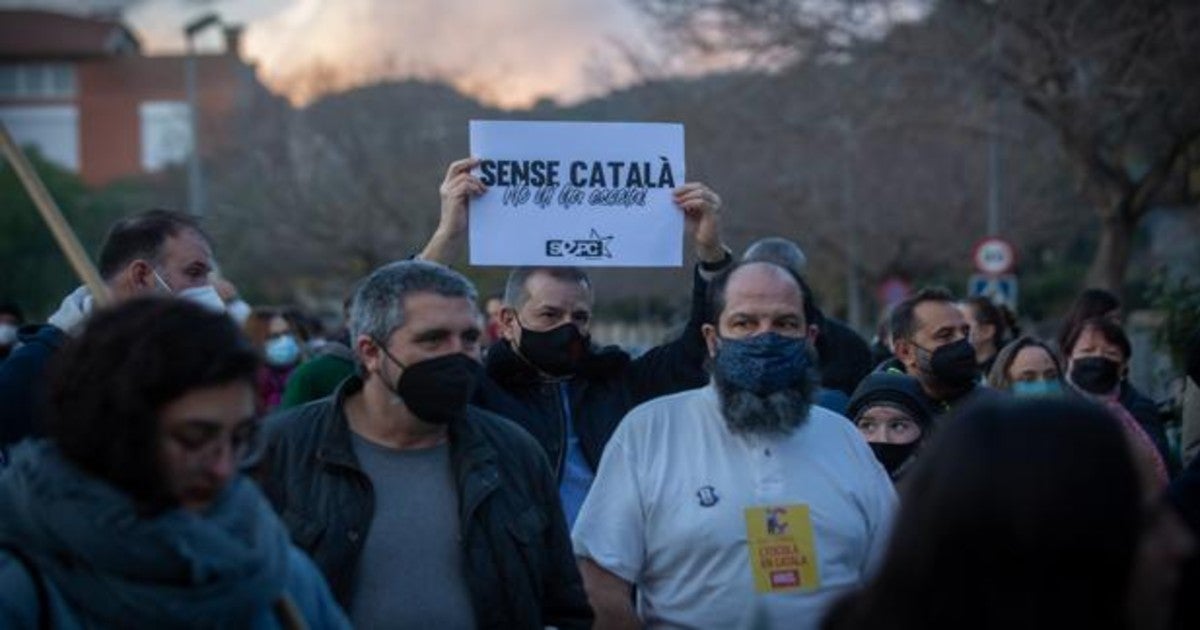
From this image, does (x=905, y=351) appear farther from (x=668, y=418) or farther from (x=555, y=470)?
(x=668, y=418)

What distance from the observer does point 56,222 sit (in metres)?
3.58

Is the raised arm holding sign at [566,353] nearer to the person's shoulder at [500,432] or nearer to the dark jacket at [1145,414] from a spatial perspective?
the person's shoulder at [500,432]

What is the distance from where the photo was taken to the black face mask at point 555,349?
607 cm

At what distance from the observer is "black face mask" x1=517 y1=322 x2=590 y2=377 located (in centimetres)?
607

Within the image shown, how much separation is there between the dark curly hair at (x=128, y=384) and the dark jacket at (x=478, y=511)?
123 centimetres

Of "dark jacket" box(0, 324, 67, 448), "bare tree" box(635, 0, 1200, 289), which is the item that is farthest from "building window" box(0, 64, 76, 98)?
"dark jacket" box(0, 324, 67, 448)

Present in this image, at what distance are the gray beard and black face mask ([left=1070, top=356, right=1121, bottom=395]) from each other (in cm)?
401

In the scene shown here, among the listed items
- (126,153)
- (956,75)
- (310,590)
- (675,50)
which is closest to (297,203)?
(675,50)

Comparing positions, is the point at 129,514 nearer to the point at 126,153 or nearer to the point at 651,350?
the point at 651,350

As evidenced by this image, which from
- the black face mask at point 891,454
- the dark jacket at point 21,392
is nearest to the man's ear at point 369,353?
the dark jacket at point 21,392

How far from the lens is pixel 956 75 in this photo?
68.1ft

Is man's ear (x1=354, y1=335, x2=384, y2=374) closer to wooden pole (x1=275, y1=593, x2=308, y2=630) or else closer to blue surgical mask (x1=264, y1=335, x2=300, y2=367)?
wooden pole (x1=275, y1=593, x2=308, y2=630)

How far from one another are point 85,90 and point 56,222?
8054cm

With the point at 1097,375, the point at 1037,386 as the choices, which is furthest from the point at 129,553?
the point at 1097,375
